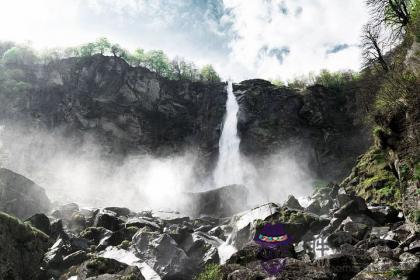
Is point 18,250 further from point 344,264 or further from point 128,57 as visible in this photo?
point 128,57

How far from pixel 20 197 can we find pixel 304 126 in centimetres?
4742

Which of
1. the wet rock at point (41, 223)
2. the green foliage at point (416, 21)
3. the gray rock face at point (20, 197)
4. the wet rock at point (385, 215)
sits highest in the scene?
the green foliage at point (416, 21)

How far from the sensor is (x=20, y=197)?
103 feet

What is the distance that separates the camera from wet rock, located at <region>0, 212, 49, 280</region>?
15.6m

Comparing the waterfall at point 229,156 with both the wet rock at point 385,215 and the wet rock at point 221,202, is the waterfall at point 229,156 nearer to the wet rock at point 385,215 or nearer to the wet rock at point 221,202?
the wet rock at point 221,202

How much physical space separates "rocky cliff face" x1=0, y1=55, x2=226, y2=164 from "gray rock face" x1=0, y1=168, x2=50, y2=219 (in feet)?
101

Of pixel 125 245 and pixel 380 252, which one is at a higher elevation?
pixel 125 245

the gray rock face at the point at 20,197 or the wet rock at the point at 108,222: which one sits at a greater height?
the gray rock face at the point at 20,197

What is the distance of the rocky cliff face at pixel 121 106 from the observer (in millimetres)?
64625

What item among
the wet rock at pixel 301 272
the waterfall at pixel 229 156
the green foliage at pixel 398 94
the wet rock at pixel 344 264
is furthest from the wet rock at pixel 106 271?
the waterfall at pixel 229 156

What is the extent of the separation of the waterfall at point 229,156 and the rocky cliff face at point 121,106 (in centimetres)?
166

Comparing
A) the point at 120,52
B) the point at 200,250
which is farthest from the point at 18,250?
the point at 120,52

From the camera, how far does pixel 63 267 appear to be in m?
18.5

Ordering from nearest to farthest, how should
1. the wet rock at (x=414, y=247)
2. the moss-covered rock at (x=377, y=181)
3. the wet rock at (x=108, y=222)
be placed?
the wet rock at (x=414, y=247), the moss-covered rock at (x=377, y=181), the wet rock at (x=108, y=222)
